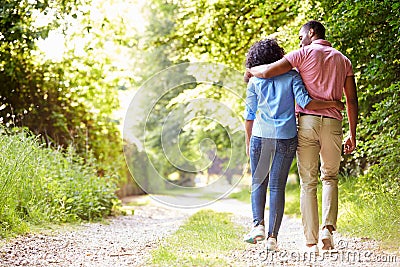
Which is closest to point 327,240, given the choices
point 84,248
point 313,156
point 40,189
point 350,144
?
point 313,156

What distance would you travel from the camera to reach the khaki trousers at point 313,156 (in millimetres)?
3934

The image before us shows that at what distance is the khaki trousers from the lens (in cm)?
393

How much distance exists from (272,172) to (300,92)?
0.63 m

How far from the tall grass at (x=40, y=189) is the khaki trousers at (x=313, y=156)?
2607mm

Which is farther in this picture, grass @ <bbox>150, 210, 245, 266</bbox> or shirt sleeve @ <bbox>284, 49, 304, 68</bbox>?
shirt sleeve @ <bbox>284, 49, 304, 68</bbox>

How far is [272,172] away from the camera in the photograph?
4.03 m

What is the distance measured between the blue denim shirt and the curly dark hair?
16 cm

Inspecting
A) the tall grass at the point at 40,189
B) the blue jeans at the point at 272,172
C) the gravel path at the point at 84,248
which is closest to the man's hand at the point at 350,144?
the blue jeans at the point at 272,172

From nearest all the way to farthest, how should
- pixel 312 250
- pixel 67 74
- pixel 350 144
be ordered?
pixel 312 250, pixel 350 144, pixel 67 74

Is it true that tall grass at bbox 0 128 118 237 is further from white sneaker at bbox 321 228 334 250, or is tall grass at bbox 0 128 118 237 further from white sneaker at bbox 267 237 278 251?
white sneaker at bbox 321 228 334 250

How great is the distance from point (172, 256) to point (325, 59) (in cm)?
180

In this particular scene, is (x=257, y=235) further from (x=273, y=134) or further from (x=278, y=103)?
(x=278, y=103)

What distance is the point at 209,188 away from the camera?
10070mm

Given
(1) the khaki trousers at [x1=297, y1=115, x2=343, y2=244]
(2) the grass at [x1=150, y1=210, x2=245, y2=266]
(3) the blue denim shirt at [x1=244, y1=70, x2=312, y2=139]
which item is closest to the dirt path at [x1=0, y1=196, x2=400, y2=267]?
(2) the grass at [x1=150, y1=210, x2=245, y2=266]
